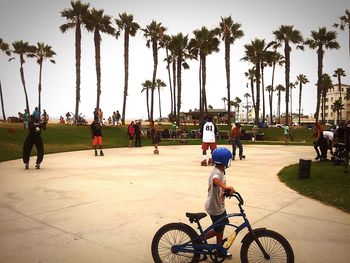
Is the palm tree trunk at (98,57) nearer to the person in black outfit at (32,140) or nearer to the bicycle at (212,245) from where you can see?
the person in black outfit at (32,140)

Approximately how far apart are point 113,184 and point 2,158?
870 centimetres

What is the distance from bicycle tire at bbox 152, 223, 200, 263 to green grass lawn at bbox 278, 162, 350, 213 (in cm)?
396

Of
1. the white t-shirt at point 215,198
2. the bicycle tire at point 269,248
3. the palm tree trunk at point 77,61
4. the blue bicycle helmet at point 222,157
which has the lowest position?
the bicycle tire at point 269,248

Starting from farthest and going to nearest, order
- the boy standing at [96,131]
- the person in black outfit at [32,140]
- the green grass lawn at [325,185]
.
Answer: the boy standing at [96,131], the person in black outfit at [32,140], the green grass lawn at [325,185]

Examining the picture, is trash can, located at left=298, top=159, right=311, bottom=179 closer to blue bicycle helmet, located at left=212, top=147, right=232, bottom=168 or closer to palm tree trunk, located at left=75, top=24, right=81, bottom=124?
blue bicycle helmet, located at left=212, top=147, right=232, bottom=168

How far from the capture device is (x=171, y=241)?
3.65m

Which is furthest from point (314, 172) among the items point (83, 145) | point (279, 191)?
point (83, 145)

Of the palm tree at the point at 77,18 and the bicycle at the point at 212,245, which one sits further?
the palm tree at the point at 77,18

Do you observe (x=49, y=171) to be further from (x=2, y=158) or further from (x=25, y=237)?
(x=25, y=237)

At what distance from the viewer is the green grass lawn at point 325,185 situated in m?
6.66

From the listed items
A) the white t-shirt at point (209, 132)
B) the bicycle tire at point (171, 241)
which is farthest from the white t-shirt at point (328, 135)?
the bicycle tire at point (171, 241)

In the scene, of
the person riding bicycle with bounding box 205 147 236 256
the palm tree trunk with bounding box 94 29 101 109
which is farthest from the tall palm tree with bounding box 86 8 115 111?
the person riding bicycle with bounding box 205 147 236 256

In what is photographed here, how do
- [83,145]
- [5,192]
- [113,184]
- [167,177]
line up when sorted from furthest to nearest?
1. [83,145]
2. [167,177]
3. [113,184]
4. [5,192]

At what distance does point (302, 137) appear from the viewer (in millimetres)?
36719
